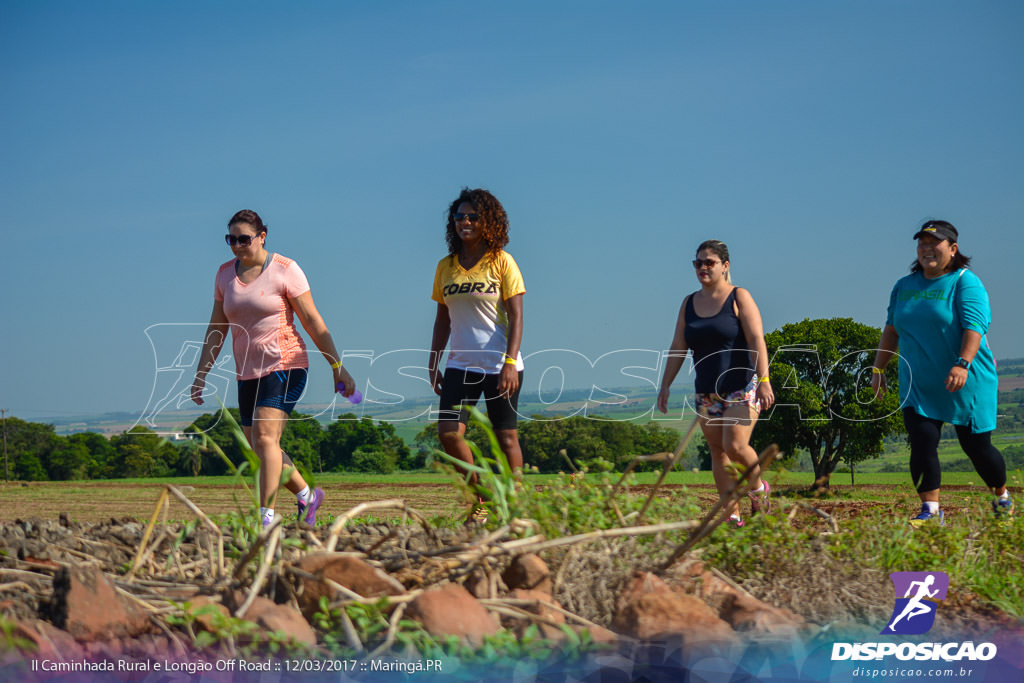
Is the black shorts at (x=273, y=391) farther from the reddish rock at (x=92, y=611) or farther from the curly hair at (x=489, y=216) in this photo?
the reddish rock at (x=92, y=611)

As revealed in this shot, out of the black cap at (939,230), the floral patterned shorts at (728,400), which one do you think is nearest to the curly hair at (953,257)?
the black cap at (939,230)

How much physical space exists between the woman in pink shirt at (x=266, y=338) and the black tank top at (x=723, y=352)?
241 cm

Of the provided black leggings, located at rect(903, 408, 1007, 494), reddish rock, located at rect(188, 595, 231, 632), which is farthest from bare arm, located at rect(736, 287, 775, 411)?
reddish rock, located at rect(188, 595, 231, 632)

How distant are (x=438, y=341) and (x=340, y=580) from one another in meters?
4.03

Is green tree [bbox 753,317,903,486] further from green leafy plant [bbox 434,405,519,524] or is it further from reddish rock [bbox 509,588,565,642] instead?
reddish rock [bbox 509,588,565,642]

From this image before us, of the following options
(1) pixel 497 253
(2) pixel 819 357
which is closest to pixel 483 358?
(1) pixel 497 253

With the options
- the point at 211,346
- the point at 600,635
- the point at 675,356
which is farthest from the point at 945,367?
the point at 211,346

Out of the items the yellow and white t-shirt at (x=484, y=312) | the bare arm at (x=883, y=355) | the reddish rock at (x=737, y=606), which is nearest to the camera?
the reddish rock at (x=737, y=606)

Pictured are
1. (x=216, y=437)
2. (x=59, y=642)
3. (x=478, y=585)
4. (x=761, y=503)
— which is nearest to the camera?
(x=59, y=642)

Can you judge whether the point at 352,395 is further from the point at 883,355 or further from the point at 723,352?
the point at 883,355

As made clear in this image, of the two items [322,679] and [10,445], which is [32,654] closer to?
[322,679]

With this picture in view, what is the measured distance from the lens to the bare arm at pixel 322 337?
6004 millimetres

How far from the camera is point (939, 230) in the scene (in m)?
6.03

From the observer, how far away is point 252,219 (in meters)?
5.96
